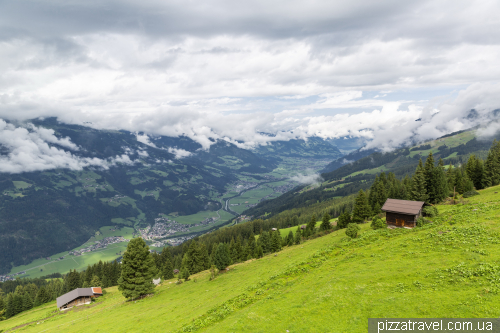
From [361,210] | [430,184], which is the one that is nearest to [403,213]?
[361,210]

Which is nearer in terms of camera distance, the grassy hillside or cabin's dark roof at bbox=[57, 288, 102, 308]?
the grassy hillside

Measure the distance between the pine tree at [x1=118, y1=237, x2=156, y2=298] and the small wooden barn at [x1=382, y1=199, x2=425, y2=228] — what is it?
58.8 metres

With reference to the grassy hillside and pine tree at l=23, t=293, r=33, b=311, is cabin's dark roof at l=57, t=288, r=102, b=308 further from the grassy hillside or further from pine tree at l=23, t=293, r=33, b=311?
pine tree at l=23, t=293, r=33, b=311

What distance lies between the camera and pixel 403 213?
48.6 meters

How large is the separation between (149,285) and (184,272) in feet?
44.4

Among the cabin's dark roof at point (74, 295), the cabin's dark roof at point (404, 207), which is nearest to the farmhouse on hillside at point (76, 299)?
the cabin's dark roof at point (74, 295)

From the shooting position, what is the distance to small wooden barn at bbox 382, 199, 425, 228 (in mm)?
48281

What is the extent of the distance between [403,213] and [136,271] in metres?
63.6

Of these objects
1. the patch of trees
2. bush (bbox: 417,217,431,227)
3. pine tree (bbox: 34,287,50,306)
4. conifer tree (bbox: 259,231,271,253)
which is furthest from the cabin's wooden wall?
pine tree (bbox: 34,287,50,306)

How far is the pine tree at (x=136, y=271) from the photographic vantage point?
56625 millimetres

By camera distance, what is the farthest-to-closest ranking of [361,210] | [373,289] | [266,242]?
[266,242]
[361,210]
[373,289]

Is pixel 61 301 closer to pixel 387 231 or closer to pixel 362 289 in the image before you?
pixel 362 289

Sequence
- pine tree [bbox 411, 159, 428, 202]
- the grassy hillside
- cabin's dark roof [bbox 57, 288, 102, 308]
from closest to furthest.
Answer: the grassy hillside → pine tree [bbox 411, 159, 428, 202] → cabin's dark roof [bbox 57, 288, 102, 308]

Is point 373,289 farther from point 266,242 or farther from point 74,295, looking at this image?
point 74,295
